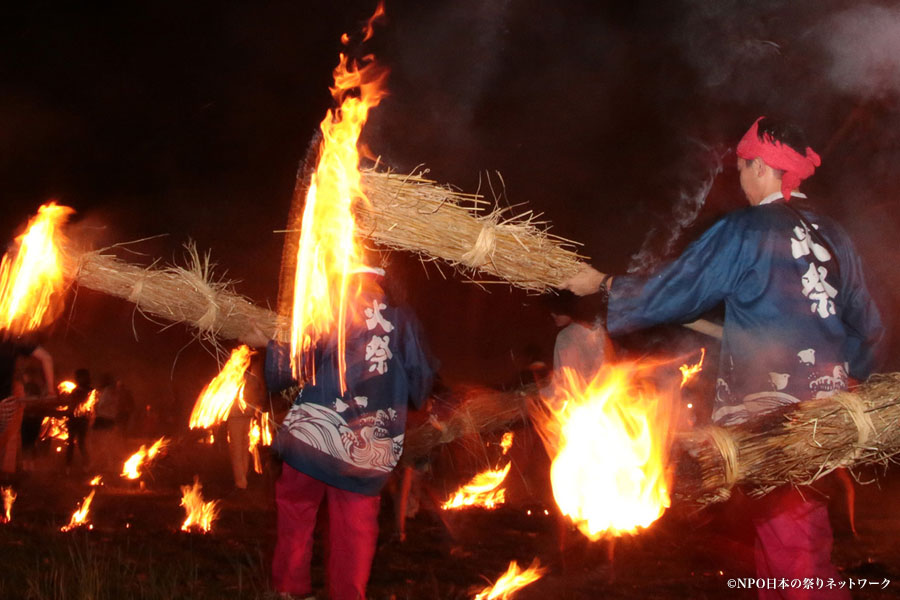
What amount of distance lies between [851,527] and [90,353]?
13.9m

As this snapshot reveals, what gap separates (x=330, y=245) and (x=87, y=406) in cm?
949

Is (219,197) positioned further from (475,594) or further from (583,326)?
(475,594)

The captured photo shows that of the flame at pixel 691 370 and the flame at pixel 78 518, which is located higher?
the flame at pixel 691 370

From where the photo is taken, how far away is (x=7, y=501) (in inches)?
253

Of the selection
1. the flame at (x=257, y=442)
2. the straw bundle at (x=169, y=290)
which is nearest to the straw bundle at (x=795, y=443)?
the straw bundle at (x=169, y=290)

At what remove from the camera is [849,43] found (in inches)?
278

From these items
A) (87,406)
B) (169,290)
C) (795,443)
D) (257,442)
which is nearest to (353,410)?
(169,290)

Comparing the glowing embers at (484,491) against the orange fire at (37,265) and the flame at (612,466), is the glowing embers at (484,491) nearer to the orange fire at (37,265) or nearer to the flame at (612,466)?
the flame at (612,466)

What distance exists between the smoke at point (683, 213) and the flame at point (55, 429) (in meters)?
8.90

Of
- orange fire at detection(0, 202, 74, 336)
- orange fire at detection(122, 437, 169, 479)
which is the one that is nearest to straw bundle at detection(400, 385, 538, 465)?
orange fire at detection(0, 202, 74, 336)

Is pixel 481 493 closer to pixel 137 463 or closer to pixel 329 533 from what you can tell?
pixel 329 533

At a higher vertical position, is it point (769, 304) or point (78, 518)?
point (769, 304)

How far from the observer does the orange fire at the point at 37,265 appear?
4.12 meters

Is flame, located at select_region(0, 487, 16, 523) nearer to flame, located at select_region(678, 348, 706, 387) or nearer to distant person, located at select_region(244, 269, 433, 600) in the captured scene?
distant person, located at select_region(244, 269, 433, 600)
